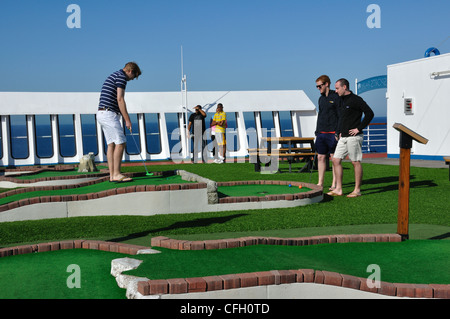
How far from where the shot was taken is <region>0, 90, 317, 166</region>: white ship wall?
17422mm

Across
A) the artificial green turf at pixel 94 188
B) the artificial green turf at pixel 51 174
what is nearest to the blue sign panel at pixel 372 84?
the artificial green turf at pixel 51 174

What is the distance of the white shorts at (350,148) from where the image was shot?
8047mm

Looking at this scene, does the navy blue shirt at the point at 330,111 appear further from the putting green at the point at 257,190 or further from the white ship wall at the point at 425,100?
the white ship wall at the point at 425,100

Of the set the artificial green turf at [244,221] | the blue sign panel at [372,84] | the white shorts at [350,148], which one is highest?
the blue sign panel at [372,84]

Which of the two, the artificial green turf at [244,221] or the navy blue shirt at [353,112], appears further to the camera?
the navy blue shirt at [353,112]

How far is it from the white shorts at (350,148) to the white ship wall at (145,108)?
10917mm

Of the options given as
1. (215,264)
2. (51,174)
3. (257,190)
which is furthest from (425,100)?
(215,264)

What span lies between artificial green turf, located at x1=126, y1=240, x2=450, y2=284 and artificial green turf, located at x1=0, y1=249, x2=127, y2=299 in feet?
0.80

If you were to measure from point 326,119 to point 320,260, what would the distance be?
5132 mm

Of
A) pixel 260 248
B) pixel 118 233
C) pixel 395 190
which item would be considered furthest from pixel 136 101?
pixel 260 248

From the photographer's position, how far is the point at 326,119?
28.8ft

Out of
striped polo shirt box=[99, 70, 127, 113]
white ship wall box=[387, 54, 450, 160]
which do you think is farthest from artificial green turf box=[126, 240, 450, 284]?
white ship wall box=[387, 54, 450, 160]

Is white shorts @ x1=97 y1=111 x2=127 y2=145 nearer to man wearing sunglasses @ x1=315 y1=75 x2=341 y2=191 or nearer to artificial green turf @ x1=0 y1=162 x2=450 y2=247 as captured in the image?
artificial green turf @ x1=0 y1=162 x2=450 y2=247
